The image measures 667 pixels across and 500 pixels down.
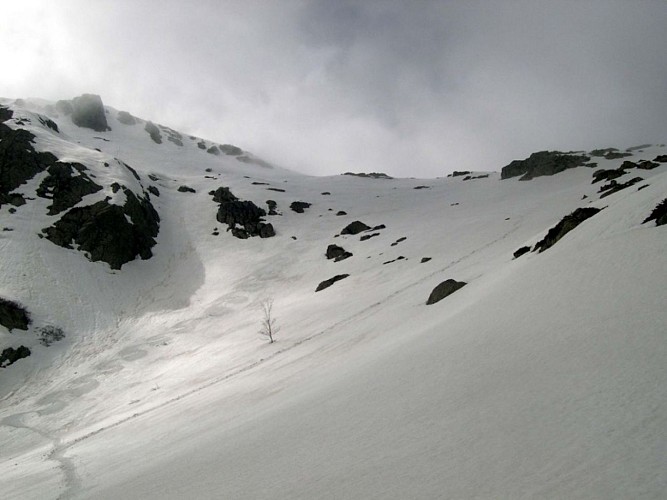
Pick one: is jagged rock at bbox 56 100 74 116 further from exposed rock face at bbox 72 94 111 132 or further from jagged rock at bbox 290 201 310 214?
jagged rock at bbox 290 201 310 214

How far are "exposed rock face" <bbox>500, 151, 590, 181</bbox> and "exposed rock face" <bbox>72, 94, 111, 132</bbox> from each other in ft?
422

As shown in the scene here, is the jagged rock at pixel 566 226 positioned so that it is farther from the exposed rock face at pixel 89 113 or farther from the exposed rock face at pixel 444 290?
the exposed rock face at pixel 89 113

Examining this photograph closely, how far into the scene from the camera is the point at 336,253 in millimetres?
43688

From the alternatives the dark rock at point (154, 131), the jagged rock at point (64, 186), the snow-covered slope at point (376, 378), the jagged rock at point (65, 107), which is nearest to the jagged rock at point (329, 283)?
the snow-covered slope at point (376, 378)

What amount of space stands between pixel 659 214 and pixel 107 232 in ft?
179

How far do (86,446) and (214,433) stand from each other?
28.4 feet

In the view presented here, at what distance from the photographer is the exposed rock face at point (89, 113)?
118000mm

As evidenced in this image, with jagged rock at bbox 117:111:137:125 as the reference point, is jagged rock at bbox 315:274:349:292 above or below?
below

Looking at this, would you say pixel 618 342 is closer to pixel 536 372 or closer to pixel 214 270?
pixel 536 372

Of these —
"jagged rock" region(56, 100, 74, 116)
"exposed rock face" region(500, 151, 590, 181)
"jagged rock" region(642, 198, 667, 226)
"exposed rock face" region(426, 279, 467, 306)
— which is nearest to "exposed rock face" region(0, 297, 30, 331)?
"exposed rock face" region(426, 279, 467, 306)

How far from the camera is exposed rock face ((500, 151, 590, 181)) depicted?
68.2 meters

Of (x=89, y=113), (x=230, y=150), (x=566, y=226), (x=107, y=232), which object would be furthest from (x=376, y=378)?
(x=230, y=150)

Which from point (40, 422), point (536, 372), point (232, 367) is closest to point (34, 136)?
point (40, 422)

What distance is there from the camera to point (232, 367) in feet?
60.1
